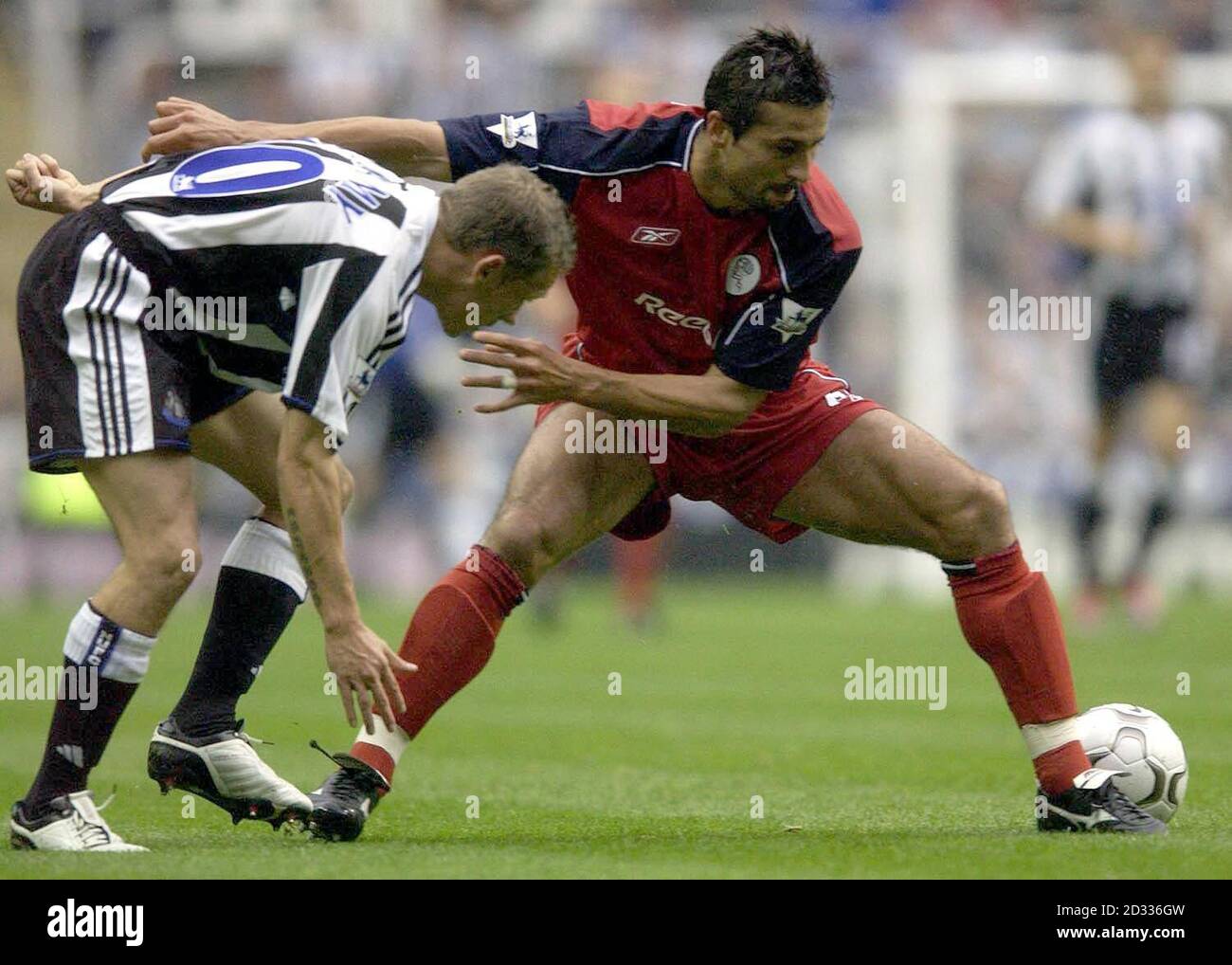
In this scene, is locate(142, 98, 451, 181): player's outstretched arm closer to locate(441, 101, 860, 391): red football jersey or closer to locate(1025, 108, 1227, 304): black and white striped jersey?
locate(441, 101, 860, 391): red football jersey

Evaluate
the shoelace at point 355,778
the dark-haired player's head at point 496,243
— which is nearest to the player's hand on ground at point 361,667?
the shoelace at point 355,778

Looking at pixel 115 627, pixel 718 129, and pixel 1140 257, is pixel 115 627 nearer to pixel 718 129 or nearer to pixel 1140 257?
A: pixel 718 129

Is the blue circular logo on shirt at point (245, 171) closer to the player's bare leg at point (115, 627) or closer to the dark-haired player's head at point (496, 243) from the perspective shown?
the dark-haired player's head at point (496, 243)

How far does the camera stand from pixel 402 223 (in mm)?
4320

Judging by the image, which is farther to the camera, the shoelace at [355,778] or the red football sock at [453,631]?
the red football sock at [453,631]

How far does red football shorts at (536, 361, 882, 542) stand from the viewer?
16.5 ft

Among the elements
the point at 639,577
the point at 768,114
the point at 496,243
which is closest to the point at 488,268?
the point at 496,243

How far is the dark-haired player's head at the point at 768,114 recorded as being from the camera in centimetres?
463

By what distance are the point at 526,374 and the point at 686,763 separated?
8.04ft

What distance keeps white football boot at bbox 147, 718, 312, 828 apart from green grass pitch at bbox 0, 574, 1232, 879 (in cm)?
9

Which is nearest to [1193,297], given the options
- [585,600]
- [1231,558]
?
[1231,558]

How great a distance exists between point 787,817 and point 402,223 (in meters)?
1.97
